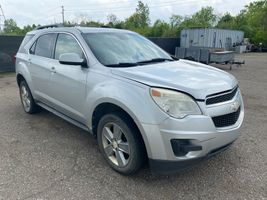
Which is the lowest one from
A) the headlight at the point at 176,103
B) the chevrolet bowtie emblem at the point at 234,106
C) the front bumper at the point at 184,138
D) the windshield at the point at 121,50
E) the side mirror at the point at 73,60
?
the front bumper at the point at 184,138

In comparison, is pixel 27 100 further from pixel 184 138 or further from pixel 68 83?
pixel 184 138

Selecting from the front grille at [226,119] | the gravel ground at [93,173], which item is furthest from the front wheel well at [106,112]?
the front grille at [226,119]

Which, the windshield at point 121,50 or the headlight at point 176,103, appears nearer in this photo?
the headlight at point 176,103

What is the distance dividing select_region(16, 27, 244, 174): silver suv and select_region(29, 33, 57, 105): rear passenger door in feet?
0.14

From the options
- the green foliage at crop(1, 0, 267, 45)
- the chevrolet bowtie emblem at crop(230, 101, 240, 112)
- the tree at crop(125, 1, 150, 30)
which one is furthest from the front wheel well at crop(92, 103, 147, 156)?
the tree at crop(125, 1, 150, 30)

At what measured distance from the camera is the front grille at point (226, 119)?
2.64 meters

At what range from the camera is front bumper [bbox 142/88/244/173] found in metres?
2.47

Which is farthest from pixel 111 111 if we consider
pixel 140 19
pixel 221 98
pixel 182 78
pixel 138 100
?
pixel 140 19

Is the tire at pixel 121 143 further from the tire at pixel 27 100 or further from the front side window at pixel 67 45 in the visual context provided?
the tire at pixel 27 100

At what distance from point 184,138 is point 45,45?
10.5 ft

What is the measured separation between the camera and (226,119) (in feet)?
9.04

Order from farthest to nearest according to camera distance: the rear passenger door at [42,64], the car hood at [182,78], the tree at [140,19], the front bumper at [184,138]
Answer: the tree at [140,19] → the rear passenger door at [42,64] → the car hood at [182,78] → the front bumper at [184,138]

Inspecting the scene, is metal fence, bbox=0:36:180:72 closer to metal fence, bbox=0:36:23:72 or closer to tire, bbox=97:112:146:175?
metal fence, bbox=0:36:23:72

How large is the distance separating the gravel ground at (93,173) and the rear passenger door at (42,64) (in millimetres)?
717
